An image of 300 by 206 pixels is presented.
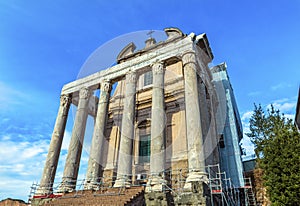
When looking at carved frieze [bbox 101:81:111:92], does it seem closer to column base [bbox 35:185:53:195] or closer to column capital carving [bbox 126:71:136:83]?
column capital carving [bbox 126:71:136:83]

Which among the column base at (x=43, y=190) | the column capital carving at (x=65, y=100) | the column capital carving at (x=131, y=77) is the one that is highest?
the column capital carving at (x=131, y=77)

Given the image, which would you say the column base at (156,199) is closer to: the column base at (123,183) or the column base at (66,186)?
the column base at (123,183)

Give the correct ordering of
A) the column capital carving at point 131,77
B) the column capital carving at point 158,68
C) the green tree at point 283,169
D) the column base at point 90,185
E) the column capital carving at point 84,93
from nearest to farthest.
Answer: the green tree at point 283,169, the column base at point 90,185, the column capital carving at point 158,68, the column capital carving at point 131,77, the column capital carving at point 84,93

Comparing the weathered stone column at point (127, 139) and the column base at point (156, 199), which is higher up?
the weathered stone column at point (127, 139)

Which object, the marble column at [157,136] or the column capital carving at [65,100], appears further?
the column capital carving at [65,100]

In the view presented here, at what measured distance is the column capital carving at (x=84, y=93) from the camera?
20.9 metres

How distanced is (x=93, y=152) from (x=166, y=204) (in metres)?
7.26

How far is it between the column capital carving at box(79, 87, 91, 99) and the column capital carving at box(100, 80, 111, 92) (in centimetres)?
182

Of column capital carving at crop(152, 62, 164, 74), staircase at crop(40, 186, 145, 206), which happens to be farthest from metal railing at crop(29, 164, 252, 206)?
column capital carving at crop(152, 62, 164, 74)

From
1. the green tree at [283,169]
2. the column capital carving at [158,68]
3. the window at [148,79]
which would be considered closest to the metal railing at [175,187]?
the green tree at [283,169]

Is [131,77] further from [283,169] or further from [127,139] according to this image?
[283,169]

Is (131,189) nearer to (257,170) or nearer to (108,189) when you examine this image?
(108,189)

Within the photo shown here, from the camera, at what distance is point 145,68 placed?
18984mm

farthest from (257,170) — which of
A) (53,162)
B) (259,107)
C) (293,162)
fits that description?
(53,162)
